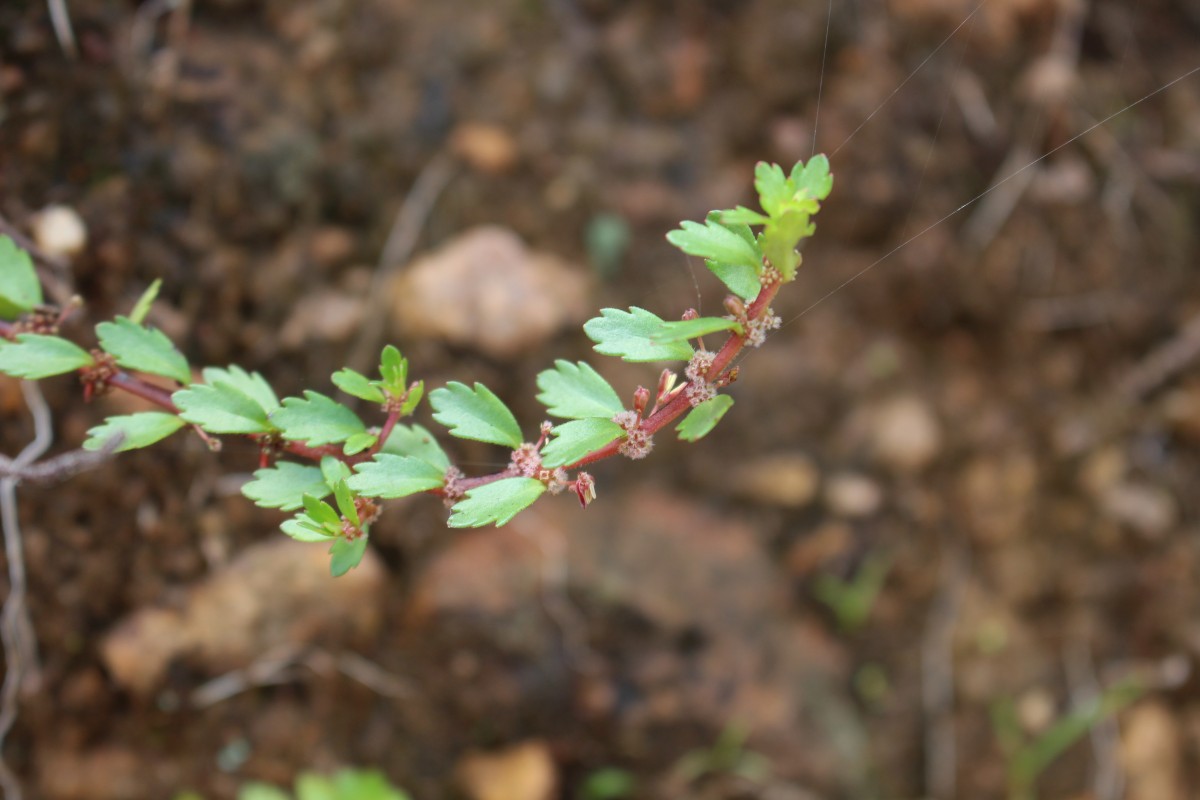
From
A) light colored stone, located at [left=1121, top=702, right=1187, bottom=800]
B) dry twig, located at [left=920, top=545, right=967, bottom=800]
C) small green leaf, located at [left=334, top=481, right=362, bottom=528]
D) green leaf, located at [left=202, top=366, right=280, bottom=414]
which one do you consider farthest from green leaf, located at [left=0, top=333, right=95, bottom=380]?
light colored stone, located at [left=1121, top=702, right=1187, bottom=800]

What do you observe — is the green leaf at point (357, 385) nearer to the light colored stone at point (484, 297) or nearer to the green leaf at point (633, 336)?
the green leaf at point (633, 336)

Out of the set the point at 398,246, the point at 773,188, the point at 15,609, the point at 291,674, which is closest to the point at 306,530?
the point at 773,188

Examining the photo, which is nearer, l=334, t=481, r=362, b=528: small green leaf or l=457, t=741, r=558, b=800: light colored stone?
l=334, t=481, r=362, b=528: small green leaf

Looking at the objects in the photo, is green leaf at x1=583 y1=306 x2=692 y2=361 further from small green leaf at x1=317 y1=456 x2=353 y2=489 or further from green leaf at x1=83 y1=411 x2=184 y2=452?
green leaf at x1=83 y1=411 x2=184 y2=452

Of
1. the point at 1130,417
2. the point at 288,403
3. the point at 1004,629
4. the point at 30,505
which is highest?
the point at 30,505

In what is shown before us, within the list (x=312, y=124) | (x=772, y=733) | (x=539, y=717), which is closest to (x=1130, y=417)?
(x=772, y=733)

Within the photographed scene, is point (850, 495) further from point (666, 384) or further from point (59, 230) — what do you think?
point (59, 230)

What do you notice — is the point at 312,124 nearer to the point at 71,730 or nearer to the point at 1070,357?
the point at 71,730
